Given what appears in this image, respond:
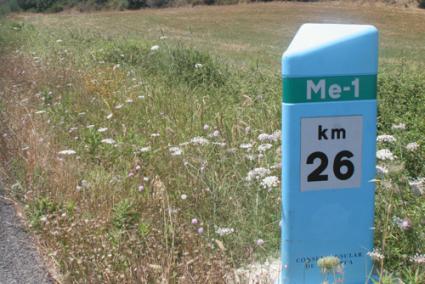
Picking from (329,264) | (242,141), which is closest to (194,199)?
(242,141)

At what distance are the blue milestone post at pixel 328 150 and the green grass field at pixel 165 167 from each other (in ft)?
0.57

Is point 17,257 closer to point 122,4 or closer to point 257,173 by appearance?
point 257,173

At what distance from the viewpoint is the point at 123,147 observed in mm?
5480

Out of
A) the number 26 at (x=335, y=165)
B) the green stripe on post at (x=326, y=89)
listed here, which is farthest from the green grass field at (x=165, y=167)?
the green stripe on post at (x=326, y=89)

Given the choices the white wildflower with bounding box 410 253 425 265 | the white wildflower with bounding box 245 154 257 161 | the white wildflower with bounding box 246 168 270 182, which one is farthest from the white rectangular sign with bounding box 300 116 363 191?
the white wildflower with bounding box 245 154 257 161

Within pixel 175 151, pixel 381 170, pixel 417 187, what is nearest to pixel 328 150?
pixel 381 170

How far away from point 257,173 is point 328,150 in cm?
94

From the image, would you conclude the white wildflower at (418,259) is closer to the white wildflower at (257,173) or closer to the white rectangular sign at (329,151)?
the white rectangular sign at (329,151)

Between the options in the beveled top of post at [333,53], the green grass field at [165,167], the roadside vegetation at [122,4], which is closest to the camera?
the beveled top of post at [333,53]

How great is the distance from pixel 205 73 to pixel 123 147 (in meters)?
3.68

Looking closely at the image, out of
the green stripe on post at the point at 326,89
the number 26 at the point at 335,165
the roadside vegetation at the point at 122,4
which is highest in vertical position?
the green stripe on post at the point at 326,89

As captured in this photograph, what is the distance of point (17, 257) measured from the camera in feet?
13.5

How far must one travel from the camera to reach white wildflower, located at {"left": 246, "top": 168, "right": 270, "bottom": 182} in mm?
3896

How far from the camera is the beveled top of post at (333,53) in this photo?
3.02m
